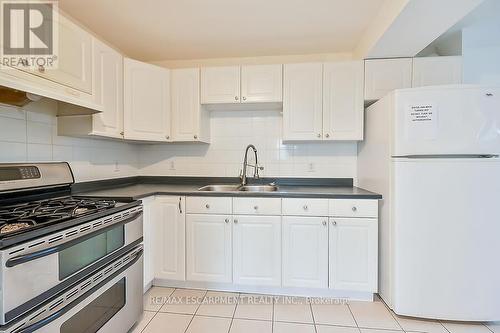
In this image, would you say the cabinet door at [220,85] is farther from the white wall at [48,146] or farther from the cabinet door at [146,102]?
the white wall at [48,146]

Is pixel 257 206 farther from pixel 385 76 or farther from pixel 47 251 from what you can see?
pixel 385 76

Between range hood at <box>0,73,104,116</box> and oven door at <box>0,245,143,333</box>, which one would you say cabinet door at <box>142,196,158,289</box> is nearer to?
oven door at <box>0,245,143,333</box>

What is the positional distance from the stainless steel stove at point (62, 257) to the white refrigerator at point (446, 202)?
1826 millimetres

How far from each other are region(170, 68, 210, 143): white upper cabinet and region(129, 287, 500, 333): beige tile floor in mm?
1462

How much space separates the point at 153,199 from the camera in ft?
7.09

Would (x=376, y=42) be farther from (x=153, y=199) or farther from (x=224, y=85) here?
(x=153, y=199)

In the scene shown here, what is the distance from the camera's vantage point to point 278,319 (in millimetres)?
1823

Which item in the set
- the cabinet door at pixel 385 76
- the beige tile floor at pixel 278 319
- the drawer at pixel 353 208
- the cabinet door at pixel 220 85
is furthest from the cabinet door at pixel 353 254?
the cabinet door at pixel 220 85

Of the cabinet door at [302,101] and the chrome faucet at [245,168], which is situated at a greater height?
the cabinet door at [302,101]

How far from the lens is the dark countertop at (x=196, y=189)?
6.60 feet

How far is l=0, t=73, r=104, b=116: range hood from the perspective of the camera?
3.62 feet

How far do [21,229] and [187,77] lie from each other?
6.15ft

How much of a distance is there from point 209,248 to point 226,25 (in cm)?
185

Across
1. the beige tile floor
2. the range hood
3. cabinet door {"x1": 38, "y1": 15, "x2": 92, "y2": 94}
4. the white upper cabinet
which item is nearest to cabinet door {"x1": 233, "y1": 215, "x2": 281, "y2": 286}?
the beige tile floor
